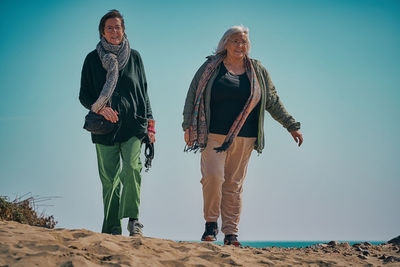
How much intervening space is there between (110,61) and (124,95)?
41 cm

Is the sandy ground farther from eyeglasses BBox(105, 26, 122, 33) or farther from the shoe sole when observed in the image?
eyeglasses BBox(105, 26, 122, 33)

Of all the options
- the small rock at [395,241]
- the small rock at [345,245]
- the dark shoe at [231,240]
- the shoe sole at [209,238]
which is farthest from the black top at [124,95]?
the small rock at [395,241]

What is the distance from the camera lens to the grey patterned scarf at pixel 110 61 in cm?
586

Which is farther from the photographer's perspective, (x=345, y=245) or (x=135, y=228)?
(x=345, y=245)

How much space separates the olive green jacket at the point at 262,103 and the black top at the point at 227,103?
8 centimetres

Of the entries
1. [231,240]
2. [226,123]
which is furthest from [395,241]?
[226,123]

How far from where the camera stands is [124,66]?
6.08 metres

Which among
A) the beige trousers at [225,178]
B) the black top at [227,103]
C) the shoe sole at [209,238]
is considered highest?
the black top at [227,103]

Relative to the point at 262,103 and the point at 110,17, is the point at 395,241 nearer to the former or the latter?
the point at 262,103

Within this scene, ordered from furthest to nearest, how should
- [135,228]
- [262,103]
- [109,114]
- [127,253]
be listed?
[262,103], [109,114], [135,228], [127,253]

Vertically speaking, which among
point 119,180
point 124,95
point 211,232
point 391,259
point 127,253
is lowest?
point 127,253

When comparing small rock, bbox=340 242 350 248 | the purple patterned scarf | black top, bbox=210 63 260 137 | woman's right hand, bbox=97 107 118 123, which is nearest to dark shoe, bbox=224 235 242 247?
the purple patterned scarf

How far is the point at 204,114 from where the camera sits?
251 inches

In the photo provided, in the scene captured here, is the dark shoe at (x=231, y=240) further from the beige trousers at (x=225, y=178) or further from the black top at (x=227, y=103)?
the black top at (x=227, y=103)
